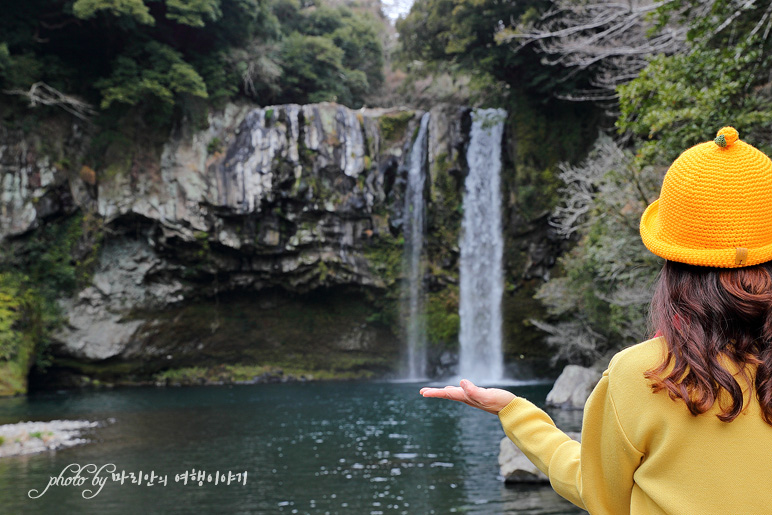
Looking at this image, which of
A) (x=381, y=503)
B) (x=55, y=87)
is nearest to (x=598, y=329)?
(x=381, y=503)

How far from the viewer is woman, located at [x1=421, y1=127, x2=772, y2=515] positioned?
111 cm

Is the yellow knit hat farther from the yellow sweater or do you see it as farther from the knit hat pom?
the yellow sweater

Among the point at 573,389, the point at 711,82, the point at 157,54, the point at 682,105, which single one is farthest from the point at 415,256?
the point at 711,82

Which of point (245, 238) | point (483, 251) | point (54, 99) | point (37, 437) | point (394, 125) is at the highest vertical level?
point (54, 99)

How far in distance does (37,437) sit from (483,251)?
1464 centimetres

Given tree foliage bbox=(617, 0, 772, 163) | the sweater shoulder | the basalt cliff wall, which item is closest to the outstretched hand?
the sweater shoulder

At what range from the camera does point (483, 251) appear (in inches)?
835

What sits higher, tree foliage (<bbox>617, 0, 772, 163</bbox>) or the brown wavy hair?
tree foliage (<bbox>617, 0, 772, 163</bbox>)

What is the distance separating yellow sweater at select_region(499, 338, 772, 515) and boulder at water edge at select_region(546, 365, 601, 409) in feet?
40.9

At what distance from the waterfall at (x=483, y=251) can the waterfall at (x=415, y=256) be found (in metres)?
1.55

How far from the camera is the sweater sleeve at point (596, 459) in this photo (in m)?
1.19

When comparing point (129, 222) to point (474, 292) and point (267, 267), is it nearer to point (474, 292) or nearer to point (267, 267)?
point (267, 267)

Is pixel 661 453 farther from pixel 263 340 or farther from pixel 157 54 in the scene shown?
pixel 263 340

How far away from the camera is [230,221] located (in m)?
20.0
